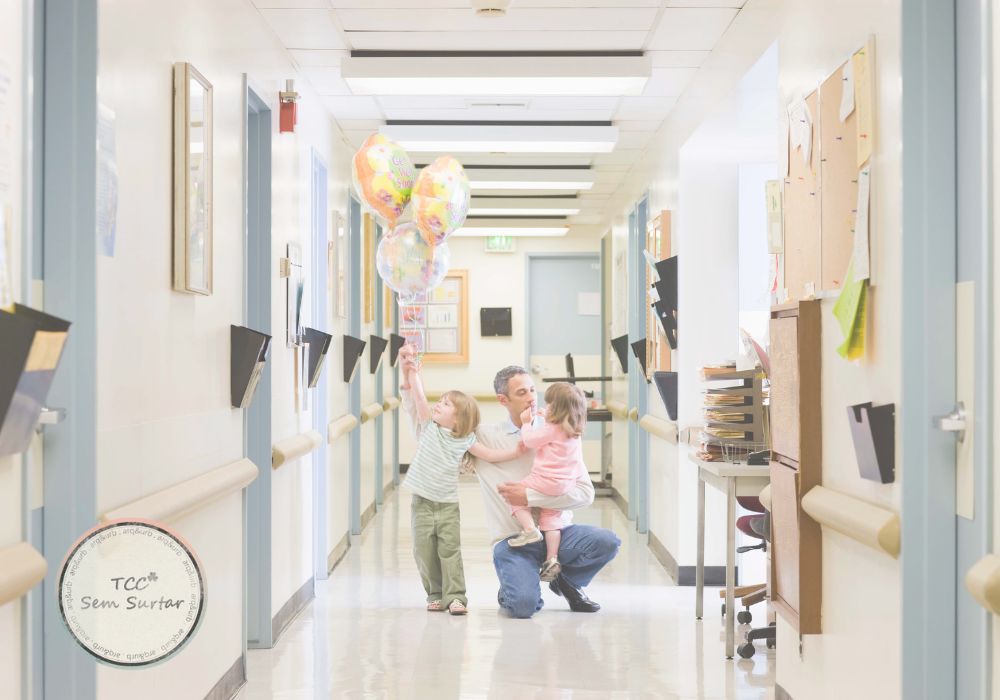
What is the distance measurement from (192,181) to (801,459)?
222cm

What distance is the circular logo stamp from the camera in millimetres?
1962

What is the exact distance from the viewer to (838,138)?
3322 mm

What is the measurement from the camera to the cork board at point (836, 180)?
3199 mm

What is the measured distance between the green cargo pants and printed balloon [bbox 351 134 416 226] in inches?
63.1

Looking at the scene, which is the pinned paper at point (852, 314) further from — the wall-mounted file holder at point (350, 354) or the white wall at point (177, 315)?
the wall-mounted file holder at point (350, 354)

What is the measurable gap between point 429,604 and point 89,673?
3.23 m

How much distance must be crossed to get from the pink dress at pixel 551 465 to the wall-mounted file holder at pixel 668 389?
96cm

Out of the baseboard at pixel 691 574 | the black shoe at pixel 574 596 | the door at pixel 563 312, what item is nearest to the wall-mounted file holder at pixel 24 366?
the black shoe at pixel 574 596

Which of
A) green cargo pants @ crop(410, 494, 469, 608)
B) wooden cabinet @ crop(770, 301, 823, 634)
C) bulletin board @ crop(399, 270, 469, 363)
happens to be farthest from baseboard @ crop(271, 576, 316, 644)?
bulletin board @ crop(399, 270, 469, 363)

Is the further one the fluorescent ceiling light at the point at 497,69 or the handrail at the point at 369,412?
the handrail at the point at 369,412

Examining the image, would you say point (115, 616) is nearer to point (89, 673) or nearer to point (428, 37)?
point (89, 673)

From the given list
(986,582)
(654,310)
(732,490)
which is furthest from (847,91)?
(654,310)

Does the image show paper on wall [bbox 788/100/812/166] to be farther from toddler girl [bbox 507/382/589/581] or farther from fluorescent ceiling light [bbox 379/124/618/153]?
fluorescent ceiling light [bbox 379/124/618/153]

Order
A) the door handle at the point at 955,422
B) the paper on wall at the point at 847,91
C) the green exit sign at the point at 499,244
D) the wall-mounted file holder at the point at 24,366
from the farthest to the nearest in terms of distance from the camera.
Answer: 1. the green exit sign at the point at 499,244
2. the paper on wall at the point at 847,91
3. the door handle at the point at 955,422
4. the wall-mounted file holder at the point at 24,366
